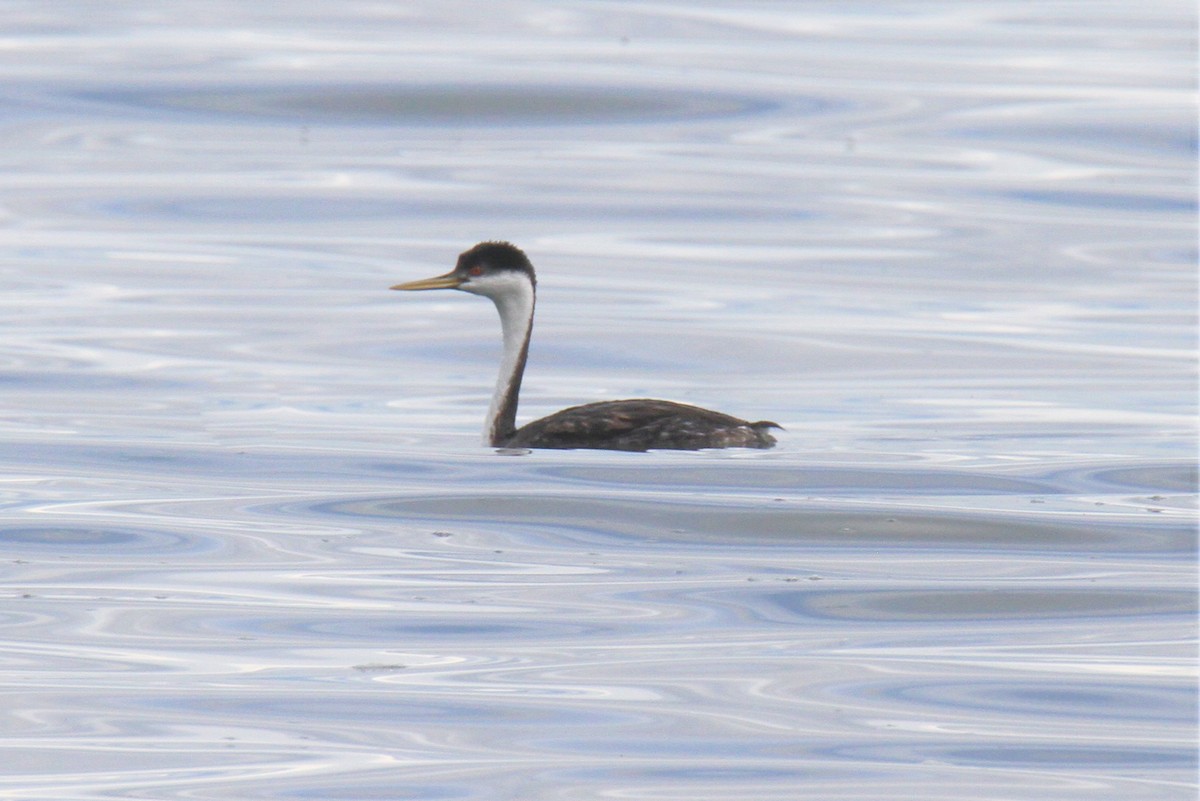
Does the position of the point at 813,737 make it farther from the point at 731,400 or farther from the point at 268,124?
the point at 268,124

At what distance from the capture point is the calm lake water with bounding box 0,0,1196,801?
6.39m

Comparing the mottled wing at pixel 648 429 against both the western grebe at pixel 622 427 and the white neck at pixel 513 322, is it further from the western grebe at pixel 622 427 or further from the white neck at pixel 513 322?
the white neck at pixel 513 322

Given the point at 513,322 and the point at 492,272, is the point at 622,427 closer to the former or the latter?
the point at 513,322

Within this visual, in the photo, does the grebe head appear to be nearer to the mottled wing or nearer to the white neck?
the white neck

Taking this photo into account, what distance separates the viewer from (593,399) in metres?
13.9

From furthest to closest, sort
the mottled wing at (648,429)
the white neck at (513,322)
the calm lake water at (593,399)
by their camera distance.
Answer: the white neck at (513,322)
the mottled wing at (648,429)
the calm lake water at (593,399)

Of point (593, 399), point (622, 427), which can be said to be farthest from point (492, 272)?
point (593, 399)

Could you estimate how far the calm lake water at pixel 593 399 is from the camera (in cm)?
639

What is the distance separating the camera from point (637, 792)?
5812mm

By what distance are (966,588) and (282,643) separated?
95.2 inches

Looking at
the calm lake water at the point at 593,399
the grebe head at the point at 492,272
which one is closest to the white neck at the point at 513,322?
the grebe head at the point at 492,272

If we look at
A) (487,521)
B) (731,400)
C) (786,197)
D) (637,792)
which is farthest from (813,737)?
(786,197)

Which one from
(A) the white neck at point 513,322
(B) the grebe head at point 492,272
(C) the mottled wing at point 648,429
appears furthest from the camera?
(B) the grebe head at point 492,272

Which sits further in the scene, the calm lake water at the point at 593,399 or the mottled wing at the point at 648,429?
the mottled wing at the point at 648,429
